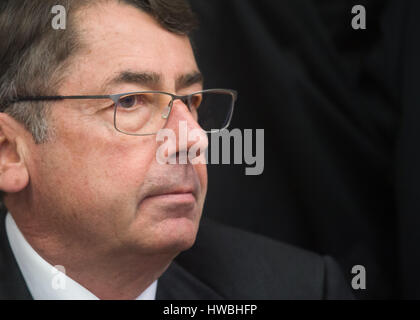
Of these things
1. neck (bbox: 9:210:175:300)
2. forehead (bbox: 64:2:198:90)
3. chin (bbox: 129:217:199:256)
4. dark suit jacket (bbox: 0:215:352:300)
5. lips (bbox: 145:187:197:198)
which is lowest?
dark suit jacket (bbox: 0:215:352:300)

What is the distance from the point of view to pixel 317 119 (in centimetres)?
209

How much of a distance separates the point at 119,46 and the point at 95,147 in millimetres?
236

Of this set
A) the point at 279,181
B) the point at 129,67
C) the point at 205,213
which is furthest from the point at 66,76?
the point at 279,181

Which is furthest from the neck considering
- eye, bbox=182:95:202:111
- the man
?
eye, bbox=182:95:202:111

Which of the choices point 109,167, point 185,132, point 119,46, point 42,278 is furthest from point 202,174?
point 42,278

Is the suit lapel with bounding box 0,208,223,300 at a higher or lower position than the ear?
lower

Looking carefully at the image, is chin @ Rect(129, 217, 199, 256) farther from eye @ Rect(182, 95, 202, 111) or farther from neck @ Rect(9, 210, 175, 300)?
eye @ Rect(182, 95, 202, 111)

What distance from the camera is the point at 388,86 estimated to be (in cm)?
202

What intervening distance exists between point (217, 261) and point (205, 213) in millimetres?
353

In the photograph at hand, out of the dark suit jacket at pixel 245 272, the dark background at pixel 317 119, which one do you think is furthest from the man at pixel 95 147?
the dark background at pixel 317 119

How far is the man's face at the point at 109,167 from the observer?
1.29 m

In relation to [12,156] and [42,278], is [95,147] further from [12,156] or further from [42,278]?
[42,278]

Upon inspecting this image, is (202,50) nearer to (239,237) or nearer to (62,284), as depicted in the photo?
(239,237)

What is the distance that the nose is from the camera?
1326 mm
